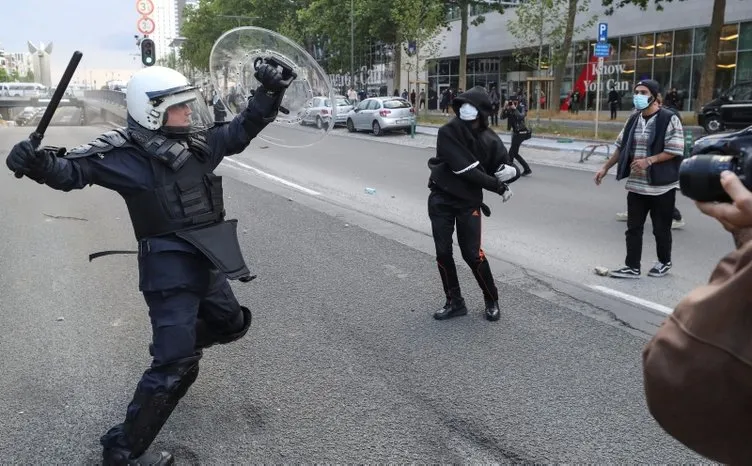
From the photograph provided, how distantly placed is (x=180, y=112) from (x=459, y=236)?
2.51 meters

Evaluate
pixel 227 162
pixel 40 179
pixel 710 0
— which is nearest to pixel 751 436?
pixel 40 179

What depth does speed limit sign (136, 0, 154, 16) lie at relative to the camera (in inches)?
655

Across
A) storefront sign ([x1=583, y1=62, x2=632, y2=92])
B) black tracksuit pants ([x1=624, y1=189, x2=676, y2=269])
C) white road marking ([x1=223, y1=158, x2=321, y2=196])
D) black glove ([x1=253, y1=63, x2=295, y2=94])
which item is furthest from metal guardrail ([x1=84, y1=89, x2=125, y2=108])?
black glove ([x1=253, y1=63, x2=295, y2=94])

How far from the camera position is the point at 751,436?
4.27ft

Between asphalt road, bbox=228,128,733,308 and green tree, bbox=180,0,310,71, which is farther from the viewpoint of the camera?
green tree, bbox=180,0,310,71

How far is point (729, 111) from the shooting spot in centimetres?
2016

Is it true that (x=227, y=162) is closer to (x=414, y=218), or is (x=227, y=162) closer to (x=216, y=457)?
(x=414, y=218)

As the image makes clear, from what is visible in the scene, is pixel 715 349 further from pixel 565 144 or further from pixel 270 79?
pixel 565 144

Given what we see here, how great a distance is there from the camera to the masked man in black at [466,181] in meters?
Result: 4.93

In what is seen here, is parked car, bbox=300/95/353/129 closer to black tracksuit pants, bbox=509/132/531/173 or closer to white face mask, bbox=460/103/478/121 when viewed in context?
white face mask, bbox=460/103/478/121

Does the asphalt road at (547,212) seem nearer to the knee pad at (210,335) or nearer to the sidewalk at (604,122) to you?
the knee pad at (210,335)

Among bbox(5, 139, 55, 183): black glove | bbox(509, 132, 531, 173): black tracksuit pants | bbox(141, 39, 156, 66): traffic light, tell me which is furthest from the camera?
bbox(141, 39, 156, 66): traffic light

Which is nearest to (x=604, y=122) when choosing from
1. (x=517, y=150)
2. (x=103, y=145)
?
(x=517, y=150)

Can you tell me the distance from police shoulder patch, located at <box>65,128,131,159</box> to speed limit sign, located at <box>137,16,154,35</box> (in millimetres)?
15025
